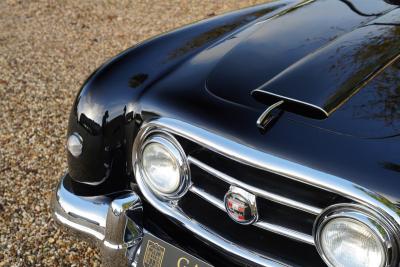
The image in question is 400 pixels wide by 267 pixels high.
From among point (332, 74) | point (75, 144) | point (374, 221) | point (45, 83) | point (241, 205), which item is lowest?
point (45, 83)

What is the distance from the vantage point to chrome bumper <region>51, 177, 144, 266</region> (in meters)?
1.89

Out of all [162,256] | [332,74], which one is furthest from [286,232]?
[332,74]

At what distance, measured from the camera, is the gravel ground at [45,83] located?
272cm

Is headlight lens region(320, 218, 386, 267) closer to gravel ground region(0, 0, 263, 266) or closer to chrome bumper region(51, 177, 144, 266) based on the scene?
chrome bumper region(51, 177, 144, 266)

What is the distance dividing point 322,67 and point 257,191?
0.52 m

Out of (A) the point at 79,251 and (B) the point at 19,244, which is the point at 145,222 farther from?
(B) the point at 19,244

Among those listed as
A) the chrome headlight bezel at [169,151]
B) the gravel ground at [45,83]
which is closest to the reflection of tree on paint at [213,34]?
the chrome headlight bezel at [169,151]

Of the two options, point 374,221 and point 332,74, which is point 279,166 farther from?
point 332,74

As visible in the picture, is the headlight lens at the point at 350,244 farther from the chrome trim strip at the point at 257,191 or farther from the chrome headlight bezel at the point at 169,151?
the chrome headlight bezel at the point at 169,151

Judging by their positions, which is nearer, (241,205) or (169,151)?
(241,205)

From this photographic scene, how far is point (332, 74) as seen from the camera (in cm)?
178

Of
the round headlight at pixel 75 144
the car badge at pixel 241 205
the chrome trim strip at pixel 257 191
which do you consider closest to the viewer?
the chrome trim strip at pixel 257 191

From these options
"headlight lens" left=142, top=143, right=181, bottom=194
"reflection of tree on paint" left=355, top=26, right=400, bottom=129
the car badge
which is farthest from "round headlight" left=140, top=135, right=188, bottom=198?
"reflection of tree on paint" left=355, top=26, right=400, bottom=129

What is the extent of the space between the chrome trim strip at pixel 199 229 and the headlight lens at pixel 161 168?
4 cm
